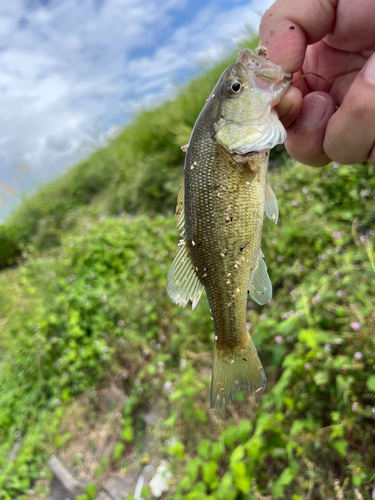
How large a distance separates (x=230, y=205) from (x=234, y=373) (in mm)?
721

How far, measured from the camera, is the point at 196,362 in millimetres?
3230

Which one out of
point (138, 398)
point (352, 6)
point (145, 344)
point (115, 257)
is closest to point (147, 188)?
point (115, 257)

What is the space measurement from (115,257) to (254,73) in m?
3.86

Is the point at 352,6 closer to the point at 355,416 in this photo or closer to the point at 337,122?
the point at 337,122

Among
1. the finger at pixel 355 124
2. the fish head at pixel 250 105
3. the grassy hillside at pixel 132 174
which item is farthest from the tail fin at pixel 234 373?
the grassy hillside at pixel 132 174

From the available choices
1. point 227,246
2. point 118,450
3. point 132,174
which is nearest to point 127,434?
point 118,450

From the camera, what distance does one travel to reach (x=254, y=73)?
1.35 m

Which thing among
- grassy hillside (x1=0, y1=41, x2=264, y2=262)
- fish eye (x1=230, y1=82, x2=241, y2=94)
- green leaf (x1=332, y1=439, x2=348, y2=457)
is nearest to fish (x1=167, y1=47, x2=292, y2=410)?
fish eye (x1=230, y1=82, x2=241, y2=94)

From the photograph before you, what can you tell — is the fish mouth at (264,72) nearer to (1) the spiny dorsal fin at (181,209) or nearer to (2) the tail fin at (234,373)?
(1) the spiny dorsal fin at (181,209)

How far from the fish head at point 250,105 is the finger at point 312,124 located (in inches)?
12.1

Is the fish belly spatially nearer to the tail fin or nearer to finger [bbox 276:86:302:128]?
the tail fin

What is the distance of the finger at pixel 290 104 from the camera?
1.47 meters

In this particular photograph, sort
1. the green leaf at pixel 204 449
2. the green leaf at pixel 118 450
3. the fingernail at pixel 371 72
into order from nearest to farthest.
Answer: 1. the fingernail at pixel 371 72
2. the green leaf at pixel 204 449
3. the green leaf at pixel 118 450

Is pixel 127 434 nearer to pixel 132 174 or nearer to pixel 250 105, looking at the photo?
pixel 250 105
